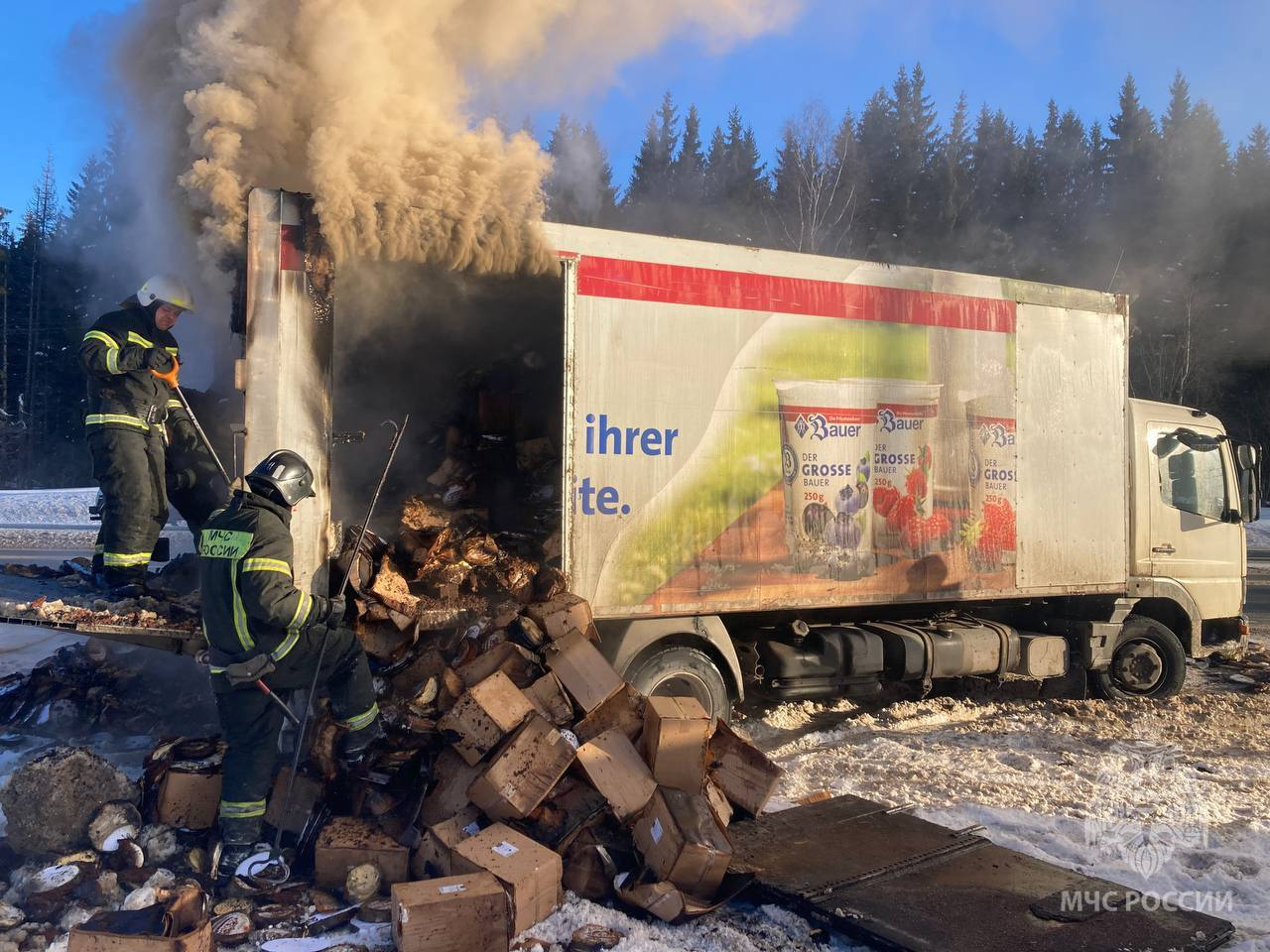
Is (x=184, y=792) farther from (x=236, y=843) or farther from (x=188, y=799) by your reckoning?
(x=236, y=843)

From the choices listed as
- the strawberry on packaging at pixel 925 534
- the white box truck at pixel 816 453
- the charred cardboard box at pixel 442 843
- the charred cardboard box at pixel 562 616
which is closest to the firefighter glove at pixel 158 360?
the white box truck at pixel 816 453

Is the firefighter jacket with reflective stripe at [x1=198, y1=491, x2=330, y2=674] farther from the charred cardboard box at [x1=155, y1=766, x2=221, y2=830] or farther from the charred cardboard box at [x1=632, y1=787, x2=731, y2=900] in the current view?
the charred cardboard box at [x1=632, y1=787, x2=731, y2=900]

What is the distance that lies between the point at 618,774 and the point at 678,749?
0.97 feet

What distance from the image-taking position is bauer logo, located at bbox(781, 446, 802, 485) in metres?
5.45

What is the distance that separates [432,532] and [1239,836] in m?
4.55

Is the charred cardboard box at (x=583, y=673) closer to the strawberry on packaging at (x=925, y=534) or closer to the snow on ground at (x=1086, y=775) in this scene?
the snow on ground at (x=1086, y=775)

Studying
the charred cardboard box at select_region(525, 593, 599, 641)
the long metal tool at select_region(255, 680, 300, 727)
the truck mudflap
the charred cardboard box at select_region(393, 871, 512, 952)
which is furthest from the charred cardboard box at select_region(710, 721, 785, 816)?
the long metal tool at select_region(255, 680, 300, 727)

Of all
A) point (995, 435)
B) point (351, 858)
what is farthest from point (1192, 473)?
point (351, 858)

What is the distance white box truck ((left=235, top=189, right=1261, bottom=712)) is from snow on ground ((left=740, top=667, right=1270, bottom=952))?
380 mm

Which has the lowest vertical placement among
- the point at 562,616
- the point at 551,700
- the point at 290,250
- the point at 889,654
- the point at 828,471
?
the point at 889,654

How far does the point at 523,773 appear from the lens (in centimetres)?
382

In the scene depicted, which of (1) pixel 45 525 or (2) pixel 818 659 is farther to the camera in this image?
(1) pixel 45 525

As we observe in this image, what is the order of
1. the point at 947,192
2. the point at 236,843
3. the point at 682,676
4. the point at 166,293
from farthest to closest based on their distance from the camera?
the point at 947,192 < the point at 682,676 < the point at 166,293 < the point at 236,843

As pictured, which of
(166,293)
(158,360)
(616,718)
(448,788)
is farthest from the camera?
(166,293)
